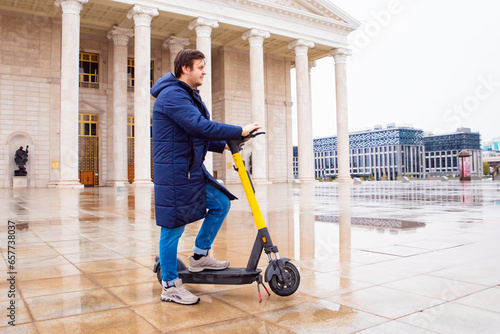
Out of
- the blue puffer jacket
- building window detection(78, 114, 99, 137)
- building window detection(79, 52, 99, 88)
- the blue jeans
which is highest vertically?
building window detection(79, 52, 99, 88)

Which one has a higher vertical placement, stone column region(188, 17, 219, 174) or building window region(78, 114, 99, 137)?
stone column region(188, 17, 219, 174)

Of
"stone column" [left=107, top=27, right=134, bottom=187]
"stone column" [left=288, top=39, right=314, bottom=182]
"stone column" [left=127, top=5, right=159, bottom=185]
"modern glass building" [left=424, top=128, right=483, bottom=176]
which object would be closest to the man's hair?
"stone column" [left=127, top=5, right=159, bottom=185]

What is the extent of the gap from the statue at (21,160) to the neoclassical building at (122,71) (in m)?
1.39

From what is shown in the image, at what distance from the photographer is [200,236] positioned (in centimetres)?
413

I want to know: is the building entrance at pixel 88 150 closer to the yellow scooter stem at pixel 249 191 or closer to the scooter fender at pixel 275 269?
the yellow scooter stem at pixel 249 191

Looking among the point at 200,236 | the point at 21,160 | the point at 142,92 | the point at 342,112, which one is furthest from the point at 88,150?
the point at 200,236

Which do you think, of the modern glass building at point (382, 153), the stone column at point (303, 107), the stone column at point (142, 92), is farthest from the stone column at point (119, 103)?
the modern glass building at point (382, 153)

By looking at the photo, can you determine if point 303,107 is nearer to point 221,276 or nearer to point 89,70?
point 89,70

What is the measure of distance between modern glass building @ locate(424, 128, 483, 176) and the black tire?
14626cm

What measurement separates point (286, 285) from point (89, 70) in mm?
38559

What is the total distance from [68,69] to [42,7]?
803 centimetres

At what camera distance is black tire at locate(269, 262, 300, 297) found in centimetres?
359

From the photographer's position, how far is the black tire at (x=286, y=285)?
11.8ft

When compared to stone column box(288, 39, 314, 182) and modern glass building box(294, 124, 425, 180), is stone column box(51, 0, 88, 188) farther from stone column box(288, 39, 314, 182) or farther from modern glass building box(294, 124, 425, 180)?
modern glass building box(294, 124, 425, 180)
